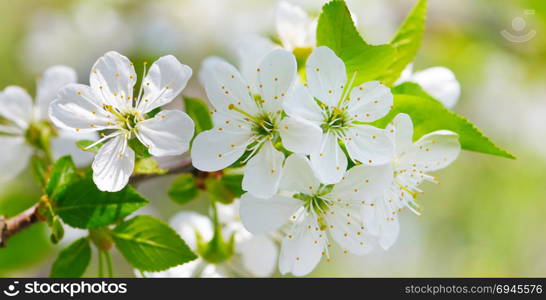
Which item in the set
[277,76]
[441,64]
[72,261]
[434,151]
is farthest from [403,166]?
[441,64]

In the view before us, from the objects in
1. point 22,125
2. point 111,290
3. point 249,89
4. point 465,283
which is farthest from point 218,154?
point 465,283

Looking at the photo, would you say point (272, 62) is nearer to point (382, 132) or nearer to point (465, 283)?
point (382, 132)

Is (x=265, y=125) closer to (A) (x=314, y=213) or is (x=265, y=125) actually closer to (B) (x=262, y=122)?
(B) (x=262, y=122)

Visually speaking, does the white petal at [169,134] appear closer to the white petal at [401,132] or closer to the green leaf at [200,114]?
the green leaf at [200,114]

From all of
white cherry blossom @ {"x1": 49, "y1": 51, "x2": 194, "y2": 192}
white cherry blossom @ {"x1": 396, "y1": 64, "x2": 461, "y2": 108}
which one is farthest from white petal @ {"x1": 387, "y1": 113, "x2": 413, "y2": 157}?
white cherry blossom @ {"x1": 49, "y1": 51, "x2": 194, "y2": 192}

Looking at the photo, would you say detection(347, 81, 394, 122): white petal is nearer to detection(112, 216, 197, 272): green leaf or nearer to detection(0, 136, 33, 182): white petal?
detection(112, 216, 197, 272): green leaf
